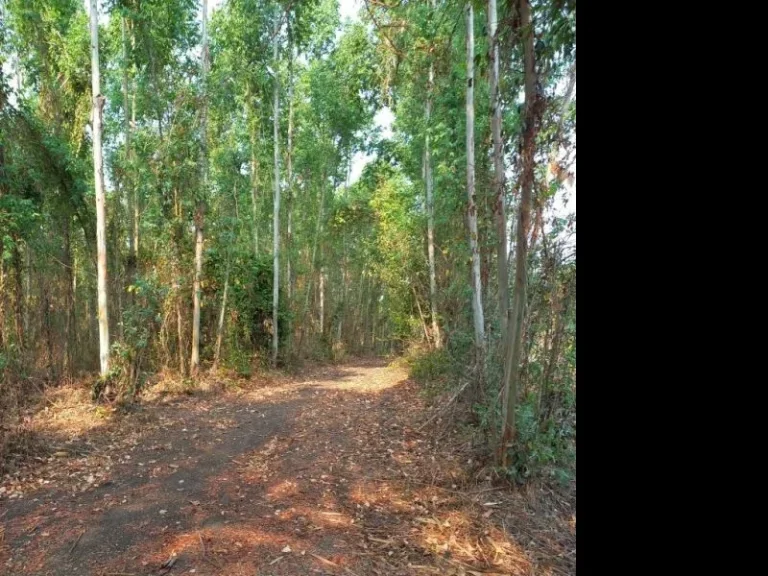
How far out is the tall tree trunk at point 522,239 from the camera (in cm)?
301

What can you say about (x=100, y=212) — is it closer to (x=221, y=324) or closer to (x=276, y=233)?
(x=221, y=324)

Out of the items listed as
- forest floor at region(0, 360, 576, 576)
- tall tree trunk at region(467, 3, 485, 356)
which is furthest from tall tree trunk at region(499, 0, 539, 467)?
tall tree trunk at region(467, 3, 485, 356)

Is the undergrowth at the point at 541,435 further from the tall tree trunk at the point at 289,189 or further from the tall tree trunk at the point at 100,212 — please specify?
the tall tree trunk at the point at 289,189

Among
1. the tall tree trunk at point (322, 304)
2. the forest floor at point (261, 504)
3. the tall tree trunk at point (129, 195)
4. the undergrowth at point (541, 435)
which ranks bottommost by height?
the forest floor at point (261, 504)

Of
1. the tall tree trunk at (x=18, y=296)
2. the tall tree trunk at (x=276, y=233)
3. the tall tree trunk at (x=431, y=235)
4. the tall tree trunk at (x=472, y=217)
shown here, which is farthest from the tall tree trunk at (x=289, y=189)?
the tall tree trunk at (x=18, y=296)

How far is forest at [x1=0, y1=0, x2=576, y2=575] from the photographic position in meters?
3.12

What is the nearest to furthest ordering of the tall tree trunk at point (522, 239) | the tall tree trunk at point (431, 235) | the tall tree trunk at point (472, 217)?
the tall tree trunk at point (522, 239) < the tall tree trunk at point (472, 217) < the tall tree trunk at point (431, 235)

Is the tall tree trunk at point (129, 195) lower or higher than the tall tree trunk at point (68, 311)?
higher

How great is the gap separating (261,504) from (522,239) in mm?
3037

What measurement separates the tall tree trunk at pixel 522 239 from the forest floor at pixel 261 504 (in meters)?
0.67

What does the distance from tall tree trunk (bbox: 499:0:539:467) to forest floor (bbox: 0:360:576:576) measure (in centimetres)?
67
